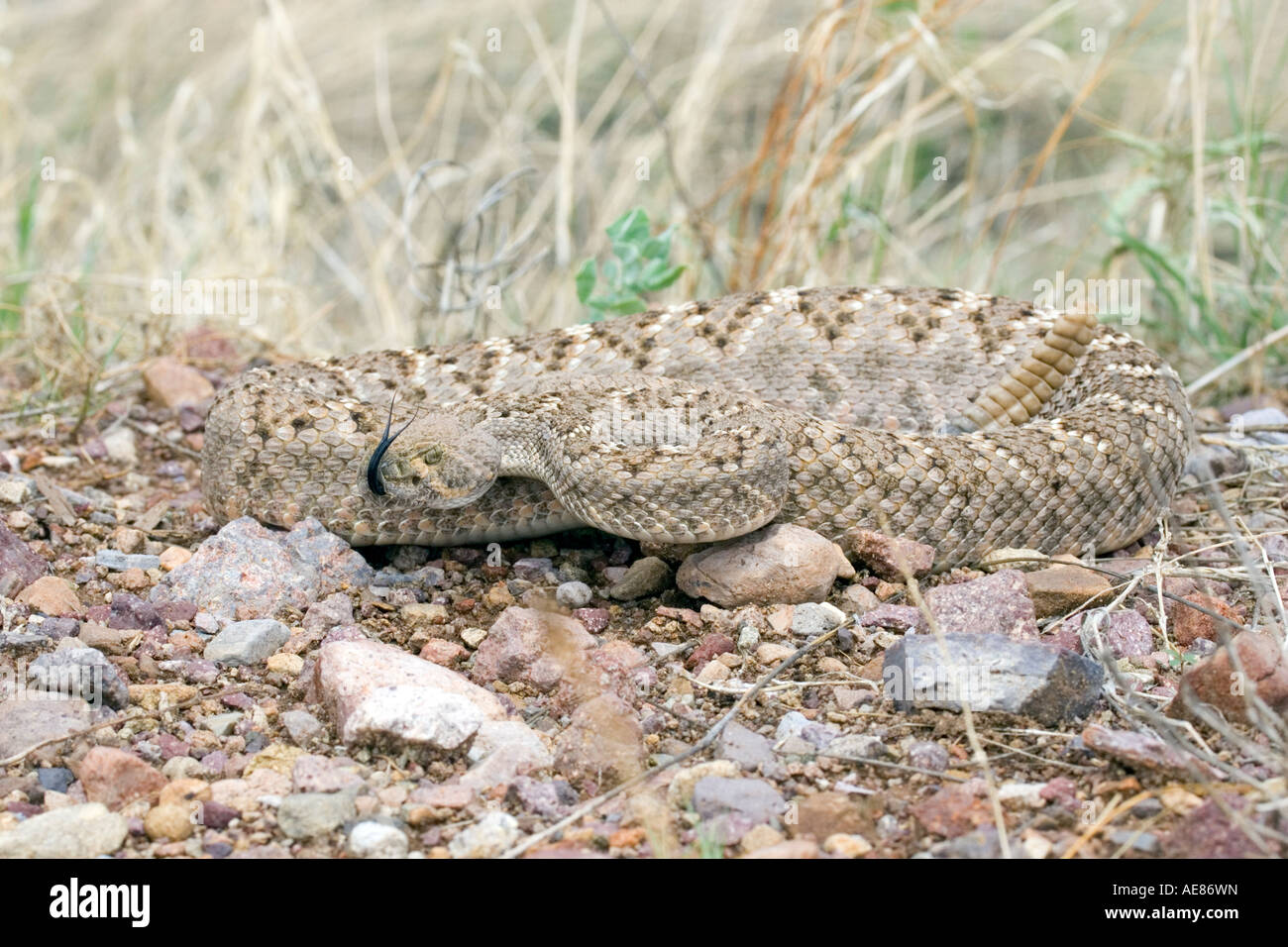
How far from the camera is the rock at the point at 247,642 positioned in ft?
14.0

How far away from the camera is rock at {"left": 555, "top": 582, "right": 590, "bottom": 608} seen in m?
4.78

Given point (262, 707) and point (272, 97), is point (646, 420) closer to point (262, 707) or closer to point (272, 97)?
point (262, 707)

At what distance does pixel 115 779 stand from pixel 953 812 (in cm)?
221

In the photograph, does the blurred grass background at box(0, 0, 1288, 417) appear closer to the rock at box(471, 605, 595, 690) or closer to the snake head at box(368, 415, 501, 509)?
Result: the snake head at box(368, 415, 501, 509)

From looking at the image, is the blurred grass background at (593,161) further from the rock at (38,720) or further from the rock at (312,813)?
the rock at (312,813)

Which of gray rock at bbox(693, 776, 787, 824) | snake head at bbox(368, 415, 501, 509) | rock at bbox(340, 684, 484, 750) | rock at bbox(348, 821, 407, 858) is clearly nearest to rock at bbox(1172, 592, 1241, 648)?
gray rock at bbox(693, 776, 787, 824)

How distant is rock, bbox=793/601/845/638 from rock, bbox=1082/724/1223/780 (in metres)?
1.11

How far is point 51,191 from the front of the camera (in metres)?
10.3

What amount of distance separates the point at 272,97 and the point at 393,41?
12.1 ft

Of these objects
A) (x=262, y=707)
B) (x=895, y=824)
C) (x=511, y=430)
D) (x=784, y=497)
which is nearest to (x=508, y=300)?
(x=511, y=430)

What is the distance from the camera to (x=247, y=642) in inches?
169

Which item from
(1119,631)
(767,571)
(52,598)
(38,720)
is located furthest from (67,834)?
(1119,631)

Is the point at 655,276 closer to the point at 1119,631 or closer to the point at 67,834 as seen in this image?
the point at 1119,631
